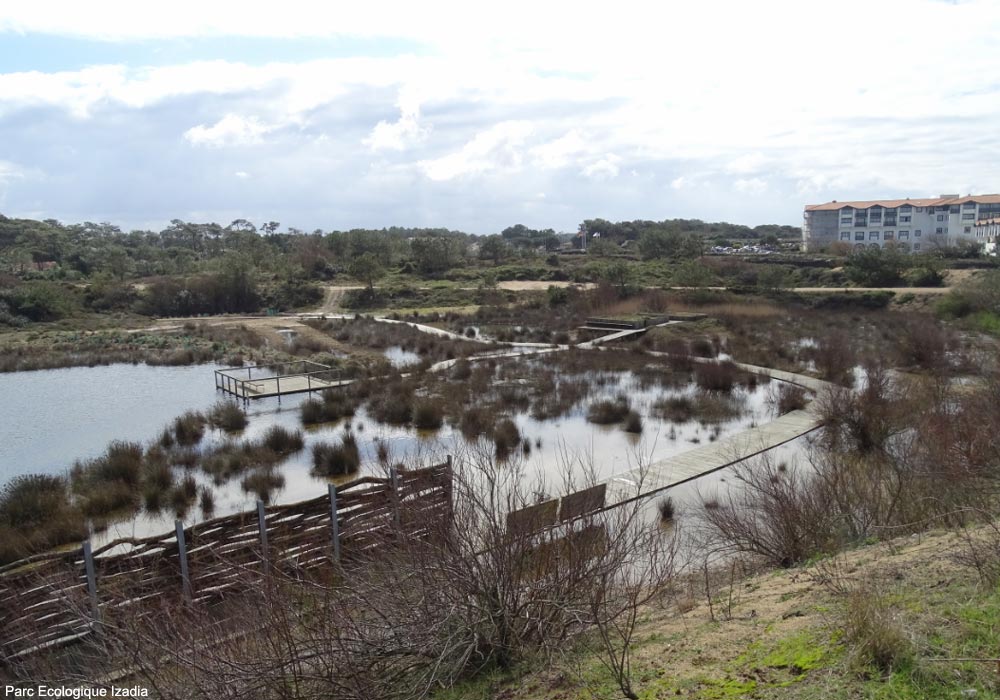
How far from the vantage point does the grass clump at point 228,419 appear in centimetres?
1888

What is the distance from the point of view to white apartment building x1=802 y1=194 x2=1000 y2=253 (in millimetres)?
91625

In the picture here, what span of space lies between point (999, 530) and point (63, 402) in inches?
981

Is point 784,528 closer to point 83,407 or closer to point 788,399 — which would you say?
point 788,399

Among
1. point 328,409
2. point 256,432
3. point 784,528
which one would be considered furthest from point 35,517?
point 784,528

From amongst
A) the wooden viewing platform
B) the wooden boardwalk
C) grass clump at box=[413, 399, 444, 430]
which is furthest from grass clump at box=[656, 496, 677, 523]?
the wooden viewing platform

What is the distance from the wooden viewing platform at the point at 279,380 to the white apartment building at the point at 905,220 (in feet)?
237

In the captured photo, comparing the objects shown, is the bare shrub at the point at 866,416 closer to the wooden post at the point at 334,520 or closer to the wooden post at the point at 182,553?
the wooden post at the point at 334,520

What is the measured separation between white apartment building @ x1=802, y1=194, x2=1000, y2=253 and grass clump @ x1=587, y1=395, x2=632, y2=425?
7274cm

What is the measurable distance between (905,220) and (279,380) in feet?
319

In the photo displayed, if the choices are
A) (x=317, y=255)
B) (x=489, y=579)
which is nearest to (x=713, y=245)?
(x=317, y=255)

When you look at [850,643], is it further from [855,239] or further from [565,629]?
[855,239]

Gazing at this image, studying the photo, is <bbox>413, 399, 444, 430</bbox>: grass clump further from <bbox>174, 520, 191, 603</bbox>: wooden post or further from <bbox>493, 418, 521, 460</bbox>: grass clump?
<bbox>174, 520, 191, 603</bbox>: wooden post

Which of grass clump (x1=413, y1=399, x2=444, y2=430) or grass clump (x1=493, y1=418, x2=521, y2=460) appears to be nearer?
grass clump (x1=493, y1=418, x2=521, y2=460)

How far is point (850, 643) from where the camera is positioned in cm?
452
